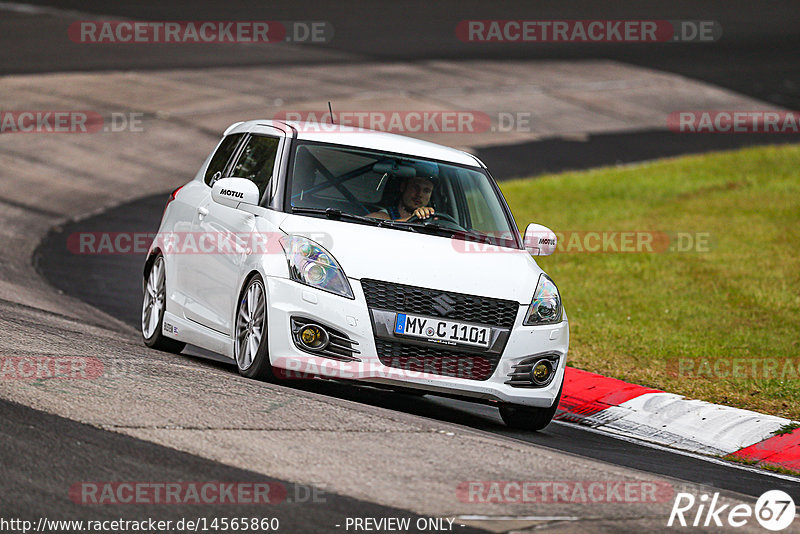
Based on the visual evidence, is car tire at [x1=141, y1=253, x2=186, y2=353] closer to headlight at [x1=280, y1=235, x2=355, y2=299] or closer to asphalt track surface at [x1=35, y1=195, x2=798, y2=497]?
asphalt track surface at [x1=35, y1=195, x2=798, y2=497]

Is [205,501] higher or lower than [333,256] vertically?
lower

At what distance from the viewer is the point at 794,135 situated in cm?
2862

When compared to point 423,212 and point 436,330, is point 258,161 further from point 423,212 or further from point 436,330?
point 436,330

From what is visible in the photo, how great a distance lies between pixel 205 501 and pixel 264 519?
33 centimetres

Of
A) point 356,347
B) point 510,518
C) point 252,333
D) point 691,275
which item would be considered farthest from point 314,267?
point 691,275

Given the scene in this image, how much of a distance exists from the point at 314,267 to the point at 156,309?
8.31 feet

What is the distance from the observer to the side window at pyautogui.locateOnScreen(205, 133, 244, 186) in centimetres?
988

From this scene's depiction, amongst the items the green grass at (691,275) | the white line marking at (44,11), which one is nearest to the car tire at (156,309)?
the green grass at (691,275)

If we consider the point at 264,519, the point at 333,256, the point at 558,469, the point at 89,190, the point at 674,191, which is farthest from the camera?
the point at 674,191

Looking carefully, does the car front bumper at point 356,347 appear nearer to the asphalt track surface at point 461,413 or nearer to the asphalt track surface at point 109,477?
the asphalt track surface at point 461,413

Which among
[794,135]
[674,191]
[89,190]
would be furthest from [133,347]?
Result: [794,135]

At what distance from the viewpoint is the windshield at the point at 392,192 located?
28.9ft

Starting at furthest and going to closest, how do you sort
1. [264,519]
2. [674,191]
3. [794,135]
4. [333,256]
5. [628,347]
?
1. [794,135]
2. [674,191]
3. [628,347]
4. [333,256]
5. [264,519]

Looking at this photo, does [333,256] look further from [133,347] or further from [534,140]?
[534,140]
